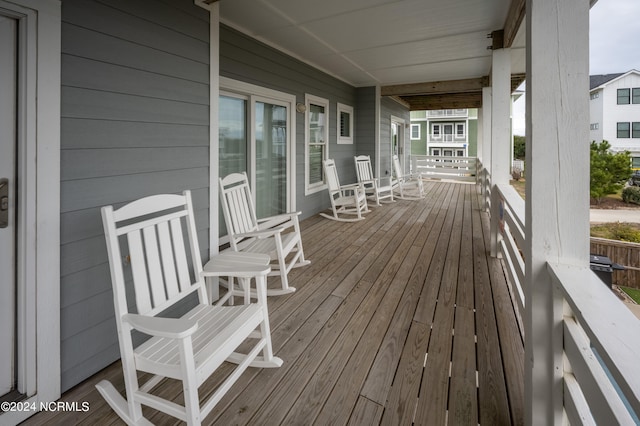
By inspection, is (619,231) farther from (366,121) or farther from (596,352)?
(366,121)

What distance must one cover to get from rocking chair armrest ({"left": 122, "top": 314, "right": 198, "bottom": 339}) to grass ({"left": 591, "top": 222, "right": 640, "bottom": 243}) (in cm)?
273

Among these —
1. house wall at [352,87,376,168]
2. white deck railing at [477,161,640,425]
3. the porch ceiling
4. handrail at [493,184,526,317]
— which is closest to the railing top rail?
handrail at [493,184,526,317]

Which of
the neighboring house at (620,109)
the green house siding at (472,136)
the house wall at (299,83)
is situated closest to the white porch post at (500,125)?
the neighboring house at (620,109)

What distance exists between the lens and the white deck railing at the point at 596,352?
725 mm

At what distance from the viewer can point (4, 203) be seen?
141 cm

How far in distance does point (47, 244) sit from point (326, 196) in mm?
4808

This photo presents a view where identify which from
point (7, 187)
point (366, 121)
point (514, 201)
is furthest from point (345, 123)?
point (7, 187)

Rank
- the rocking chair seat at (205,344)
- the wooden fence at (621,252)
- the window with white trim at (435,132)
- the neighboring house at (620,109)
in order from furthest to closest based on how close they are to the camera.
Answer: the window with white trim at (435,132)
the wooden fence at (621,252)
the neighboring house at (620,109)
the rocking chair seat at (205,344)

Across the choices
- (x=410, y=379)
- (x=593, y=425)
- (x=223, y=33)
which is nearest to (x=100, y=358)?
(x=410, y=379)

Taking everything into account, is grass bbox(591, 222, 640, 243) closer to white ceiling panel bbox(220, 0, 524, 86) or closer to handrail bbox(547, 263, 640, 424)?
handrail bbox(547, 263, 640, 424)

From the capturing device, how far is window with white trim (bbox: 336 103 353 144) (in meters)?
6.44

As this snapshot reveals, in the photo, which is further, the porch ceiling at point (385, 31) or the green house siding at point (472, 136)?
the green house siding at point (472, 136)

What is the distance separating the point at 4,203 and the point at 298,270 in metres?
Result: 2.18

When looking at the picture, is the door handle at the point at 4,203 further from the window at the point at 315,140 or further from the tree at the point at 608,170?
the window at the point at 315,140
